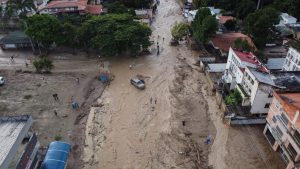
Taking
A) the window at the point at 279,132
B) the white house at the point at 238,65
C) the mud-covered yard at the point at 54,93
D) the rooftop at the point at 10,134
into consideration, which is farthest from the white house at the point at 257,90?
the rooftop at the point at 10,134

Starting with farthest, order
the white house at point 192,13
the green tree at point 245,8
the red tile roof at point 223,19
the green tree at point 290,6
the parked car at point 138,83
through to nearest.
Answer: the white house at point 192,13 < the green tree at point 290,6 < the green tree at point 245,8 < the red tile roof at point 223,19 < the parked car at point 138,83

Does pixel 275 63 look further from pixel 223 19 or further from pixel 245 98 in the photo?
pixel 223 19

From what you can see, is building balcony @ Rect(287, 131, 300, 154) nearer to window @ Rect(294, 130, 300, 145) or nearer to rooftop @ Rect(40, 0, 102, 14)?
window @ Rect(294, 130, 300, 145)

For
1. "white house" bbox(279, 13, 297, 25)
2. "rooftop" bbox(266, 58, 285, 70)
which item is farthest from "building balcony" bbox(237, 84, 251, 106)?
"white house" bbox(279, 13, 297, 25)

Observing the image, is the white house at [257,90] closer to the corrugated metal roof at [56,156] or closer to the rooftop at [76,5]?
the corrugated metal roof at [56,156]

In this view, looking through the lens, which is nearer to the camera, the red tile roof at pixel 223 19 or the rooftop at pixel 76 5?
the rooftop at pixel 76 5

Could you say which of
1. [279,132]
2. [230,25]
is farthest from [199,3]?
[279,132]

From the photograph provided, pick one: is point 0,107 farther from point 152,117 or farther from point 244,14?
point 244,14
